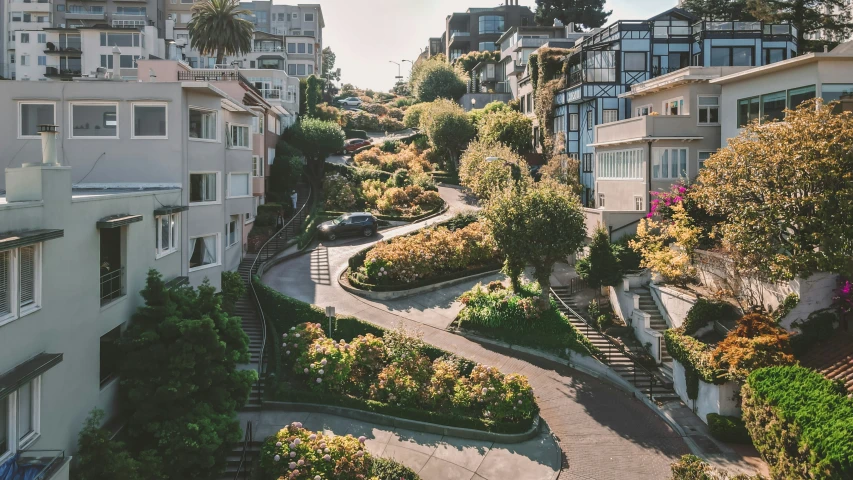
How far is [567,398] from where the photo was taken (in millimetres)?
25594

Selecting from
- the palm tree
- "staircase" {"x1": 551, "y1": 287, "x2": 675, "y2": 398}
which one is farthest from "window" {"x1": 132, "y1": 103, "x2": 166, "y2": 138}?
the palm tree

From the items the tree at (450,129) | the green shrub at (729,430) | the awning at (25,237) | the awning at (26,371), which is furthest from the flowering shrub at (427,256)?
the tree at (450,129)

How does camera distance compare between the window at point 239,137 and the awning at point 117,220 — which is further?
the window at point 239,137

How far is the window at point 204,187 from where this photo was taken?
85.9ft

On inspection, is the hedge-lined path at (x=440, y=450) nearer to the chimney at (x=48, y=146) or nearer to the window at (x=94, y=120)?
the chimney at (x=48, y=146)

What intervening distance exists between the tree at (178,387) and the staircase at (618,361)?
622 inches

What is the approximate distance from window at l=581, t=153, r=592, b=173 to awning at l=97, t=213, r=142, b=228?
33.7 meters

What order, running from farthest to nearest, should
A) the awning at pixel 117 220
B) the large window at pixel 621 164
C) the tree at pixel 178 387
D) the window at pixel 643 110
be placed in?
the window at pixel 643 110
the large window at pixel 621 164
the tree at pixel 178 387
the awning at pixel 117 220

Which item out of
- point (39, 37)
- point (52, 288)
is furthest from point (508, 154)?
point (39, 37)

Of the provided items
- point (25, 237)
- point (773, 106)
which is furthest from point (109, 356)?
point (773, 106)

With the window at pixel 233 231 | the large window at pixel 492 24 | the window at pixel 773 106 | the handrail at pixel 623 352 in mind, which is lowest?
the handrail at pixel 623 352

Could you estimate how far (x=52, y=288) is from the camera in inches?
578

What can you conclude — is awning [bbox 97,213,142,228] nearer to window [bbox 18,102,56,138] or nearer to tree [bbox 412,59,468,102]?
window [bbox 18,102,56,138]

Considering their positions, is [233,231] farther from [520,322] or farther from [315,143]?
[315,143]
